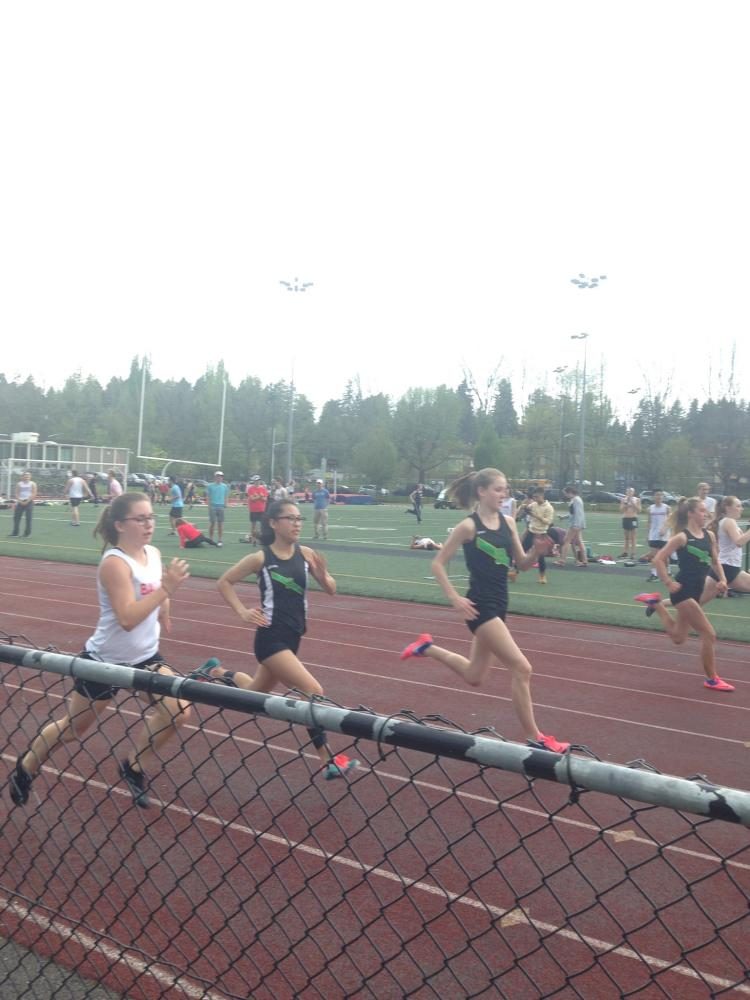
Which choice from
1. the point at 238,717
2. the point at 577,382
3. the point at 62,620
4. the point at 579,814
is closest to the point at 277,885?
the point at 579,814

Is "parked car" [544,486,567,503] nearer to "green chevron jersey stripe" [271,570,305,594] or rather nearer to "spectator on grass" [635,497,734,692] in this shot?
"spectator on grass" [635,497,734,692]

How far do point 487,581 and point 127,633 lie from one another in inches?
113

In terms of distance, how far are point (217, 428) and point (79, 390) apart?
102ft

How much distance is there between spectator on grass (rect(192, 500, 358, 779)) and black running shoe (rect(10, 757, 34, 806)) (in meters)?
1.41

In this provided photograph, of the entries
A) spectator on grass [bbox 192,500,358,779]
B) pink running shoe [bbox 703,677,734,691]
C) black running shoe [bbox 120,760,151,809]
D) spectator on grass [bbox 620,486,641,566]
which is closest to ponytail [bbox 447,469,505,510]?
spectator on grass [bbox 192,500,358,779]

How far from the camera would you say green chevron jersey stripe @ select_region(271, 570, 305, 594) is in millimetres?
6403

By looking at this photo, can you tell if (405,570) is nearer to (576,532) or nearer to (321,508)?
(576,532)

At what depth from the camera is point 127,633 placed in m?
5.35

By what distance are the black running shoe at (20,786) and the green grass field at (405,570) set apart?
33.4 feet

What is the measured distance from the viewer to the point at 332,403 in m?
128

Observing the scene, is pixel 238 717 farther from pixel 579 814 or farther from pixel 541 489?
pixel 541 489

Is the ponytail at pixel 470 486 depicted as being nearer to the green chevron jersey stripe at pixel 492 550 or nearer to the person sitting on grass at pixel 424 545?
the green chevron jersey stripe at pixel 492 550

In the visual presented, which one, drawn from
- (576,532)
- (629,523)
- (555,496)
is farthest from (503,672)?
(555,496)

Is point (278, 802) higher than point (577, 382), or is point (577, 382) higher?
point (577, 382)
